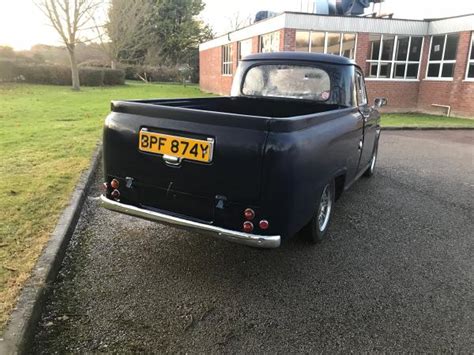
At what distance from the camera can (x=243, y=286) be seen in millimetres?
3158

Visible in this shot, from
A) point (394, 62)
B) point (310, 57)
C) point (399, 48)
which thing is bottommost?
point (310, 57)

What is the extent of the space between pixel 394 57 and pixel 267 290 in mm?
17552

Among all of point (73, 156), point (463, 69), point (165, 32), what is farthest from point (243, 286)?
point (165, 32)

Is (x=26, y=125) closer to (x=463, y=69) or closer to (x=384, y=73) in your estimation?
(x=384, y=73)

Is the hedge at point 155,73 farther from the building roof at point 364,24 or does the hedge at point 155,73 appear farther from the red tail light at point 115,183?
the red tail light at point 115,183

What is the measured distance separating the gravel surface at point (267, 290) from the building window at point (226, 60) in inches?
814

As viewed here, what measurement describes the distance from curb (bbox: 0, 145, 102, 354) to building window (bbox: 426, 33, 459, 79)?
17538 millimetres

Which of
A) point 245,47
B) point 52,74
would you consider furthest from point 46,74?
point 245,47

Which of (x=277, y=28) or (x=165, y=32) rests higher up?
(x=165, y=32)

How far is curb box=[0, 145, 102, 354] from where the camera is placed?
2.29m

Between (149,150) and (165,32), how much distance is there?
45.9 m

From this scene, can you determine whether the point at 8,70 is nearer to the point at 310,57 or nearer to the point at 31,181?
A: the point at 31,181

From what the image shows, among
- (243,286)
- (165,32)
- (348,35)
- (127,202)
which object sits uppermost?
(165,32)

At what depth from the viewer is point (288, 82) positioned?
4.89 m
